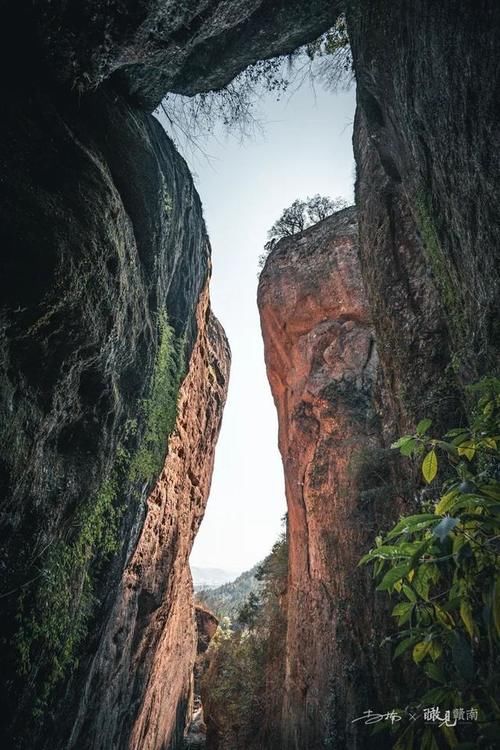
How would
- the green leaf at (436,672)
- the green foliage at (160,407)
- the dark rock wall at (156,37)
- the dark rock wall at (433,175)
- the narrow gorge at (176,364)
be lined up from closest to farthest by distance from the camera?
1. the green leaf at (436,672)
2. the dark rock wall at (433,175)
3. the narrow gorge at (176,364)
4. the dark rock wall at (156,37)
5. the green foliage at (160,407)

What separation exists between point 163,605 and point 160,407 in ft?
21.3

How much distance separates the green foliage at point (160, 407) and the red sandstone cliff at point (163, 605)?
1.52m

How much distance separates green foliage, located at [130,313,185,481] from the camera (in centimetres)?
822

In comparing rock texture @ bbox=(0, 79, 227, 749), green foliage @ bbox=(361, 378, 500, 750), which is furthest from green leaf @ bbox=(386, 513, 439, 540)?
rock texture @ bbox=(0, 79, 227, 749)

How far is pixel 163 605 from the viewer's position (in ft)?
37.2

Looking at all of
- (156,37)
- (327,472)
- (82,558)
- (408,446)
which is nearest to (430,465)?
(408,446)

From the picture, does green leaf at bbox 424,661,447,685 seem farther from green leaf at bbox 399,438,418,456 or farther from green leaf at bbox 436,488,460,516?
green leaf at bbox 399,438,418,456

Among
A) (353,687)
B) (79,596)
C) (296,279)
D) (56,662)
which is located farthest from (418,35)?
(296,279)

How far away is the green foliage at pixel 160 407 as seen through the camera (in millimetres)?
8219

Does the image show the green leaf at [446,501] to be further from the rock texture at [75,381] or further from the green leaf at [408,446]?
the rock texture at [75,381]

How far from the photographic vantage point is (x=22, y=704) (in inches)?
188

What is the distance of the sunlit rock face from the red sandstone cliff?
3.42 metres

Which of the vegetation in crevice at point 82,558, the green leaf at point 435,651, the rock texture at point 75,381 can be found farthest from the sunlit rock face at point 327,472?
the green leaf at point 435,651

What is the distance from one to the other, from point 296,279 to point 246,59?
9.52 metres
